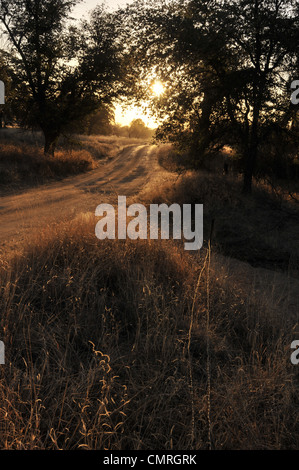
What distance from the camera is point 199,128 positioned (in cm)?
1228

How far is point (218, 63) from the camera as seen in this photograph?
11.9 metres

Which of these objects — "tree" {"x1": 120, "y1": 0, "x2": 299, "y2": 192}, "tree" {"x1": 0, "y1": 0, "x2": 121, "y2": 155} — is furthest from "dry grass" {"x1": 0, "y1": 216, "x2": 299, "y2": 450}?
"tree" {"x1": 0, "y1": 0, "x2": 121, "y2": 155}

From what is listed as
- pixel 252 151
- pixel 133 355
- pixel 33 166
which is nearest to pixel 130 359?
pixel 133 355

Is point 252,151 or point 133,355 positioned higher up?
point 252,151

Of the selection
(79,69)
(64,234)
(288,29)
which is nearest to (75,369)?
(64,234)

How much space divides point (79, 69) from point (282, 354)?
20.1 m

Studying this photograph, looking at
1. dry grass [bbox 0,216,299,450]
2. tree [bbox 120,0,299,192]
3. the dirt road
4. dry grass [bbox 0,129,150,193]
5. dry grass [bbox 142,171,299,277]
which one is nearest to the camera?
dry grass [bbox 0,216,299,450]

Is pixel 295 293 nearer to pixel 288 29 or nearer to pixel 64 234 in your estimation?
pixel 64 234

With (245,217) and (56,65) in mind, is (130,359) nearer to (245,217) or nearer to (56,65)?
(245,217)

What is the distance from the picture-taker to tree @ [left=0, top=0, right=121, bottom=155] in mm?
18391

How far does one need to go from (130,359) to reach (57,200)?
8840mm

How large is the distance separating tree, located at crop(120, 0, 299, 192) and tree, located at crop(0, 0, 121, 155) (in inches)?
351

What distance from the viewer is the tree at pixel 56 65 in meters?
18.4

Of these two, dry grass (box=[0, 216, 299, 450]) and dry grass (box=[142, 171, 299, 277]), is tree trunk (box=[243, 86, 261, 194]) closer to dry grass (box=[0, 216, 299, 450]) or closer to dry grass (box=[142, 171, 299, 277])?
dry grass (box=[142, 171, 299, 277])
